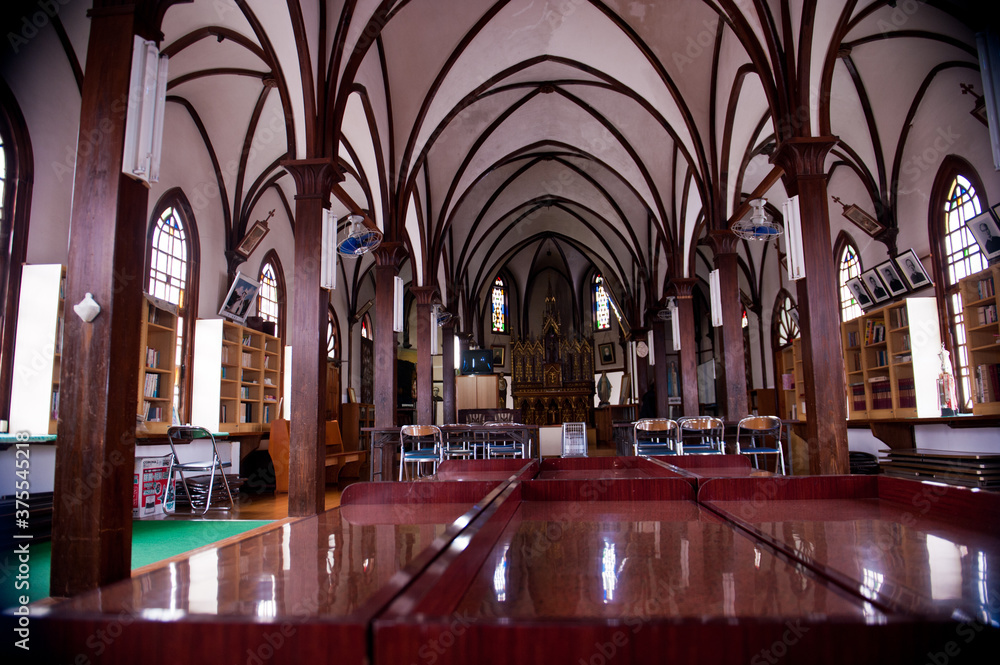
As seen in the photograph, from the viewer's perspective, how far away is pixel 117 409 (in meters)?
2.65

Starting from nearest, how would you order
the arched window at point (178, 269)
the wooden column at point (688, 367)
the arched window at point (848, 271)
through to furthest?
the arched window at point (178, 269), the wooden column at point (688, 367), the arched window at point (848, 271)

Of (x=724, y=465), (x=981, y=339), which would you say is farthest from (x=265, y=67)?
(x=981, y=339)

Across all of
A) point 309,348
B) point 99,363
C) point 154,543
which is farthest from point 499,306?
point 99,363

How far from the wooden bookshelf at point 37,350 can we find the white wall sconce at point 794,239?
7.31 metres

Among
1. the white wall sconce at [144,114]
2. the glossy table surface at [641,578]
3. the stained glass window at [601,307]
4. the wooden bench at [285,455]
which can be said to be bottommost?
the wooden bench at [285,455]

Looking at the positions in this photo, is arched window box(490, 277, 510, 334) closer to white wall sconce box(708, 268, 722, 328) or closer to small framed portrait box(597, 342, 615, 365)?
small framed portrait box(597, 342, 615, 365)

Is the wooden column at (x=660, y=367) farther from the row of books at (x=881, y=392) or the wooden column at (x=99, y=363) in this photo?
the wooden column at (x=99, y=363)

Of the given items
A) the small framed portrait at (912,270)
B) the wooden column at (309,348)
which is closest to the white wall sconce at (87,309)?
the wooden column at (309,348)

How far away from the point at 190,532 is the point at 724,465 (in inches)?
182

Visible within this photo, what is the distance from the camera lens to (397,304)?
361 inches

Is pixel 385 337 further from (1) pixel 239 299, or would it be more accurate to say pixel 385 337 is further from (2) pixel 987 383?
(2) pixel 987 383

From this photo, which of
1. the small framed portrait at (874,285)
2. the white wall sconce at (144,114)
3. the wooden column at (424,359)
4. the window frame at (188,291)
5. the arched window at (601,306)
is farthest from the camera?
the arched window at (601,306)

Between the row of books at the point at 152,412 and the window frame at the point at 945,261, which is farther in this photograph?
the window frame at the point at 945,261

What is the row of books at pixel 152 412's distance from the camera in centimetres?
817
